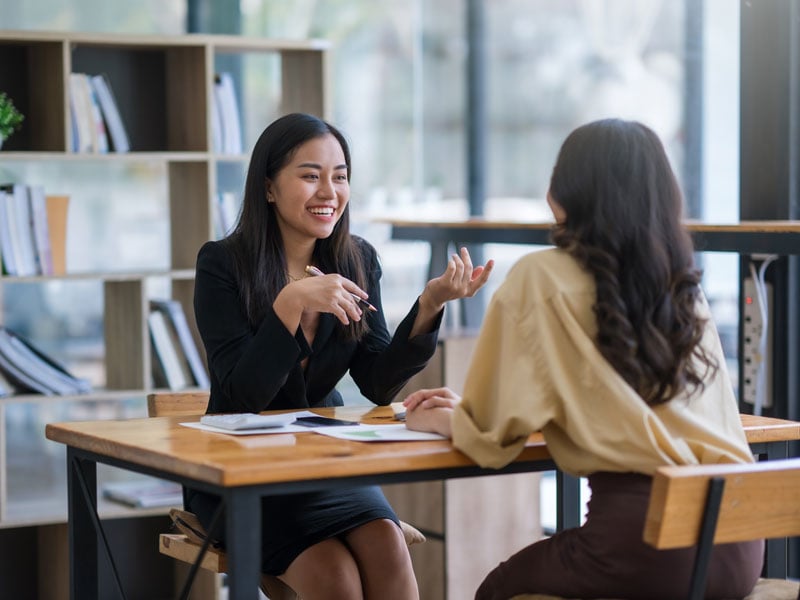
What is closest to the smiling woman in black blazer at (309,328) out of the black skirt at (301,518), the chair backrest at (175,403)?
the black skirt at (301,518)

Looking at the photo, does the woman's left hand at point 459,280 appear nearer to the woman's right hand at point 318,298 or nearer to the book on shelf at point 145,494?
the woman's right hand at point 318,298

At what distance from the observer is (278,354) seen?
2662 mm

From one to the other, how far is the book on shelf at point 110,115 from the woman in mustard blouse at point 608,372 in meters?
2.14

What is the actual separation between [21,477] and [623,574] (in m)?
2.70

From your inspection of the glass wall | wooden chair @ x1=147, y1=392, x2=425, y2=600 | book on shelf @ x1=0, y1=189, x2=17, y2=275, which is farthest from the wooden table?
the glass wall

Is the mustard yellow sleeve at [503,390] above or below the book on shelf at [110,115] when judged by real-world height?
below

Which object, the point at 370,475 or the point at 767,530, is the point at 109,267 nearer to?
the point at 370,475

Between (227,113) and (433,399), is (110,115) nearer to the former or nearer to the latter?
(227,113)

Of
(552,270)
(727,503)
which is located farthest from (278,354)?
(727,503)

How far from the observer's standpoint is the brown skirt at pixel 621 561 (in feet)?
6.81

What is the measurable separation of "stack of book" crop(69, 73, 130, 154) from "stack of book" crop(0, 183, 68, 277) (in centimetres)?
19

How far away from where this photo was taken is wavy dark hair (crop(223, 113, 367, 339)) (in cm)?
285

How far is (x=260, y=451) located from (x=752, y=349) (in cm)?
190

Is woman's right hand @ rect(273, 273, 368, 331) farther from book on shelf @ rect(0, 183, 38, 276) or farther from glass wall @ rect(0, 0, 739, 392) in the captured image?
glass wall @ rect(0, 0, 739, 392)
